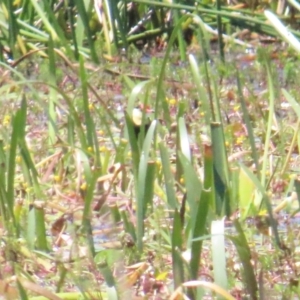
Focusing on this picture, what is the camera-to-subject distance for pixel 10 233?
2.11m

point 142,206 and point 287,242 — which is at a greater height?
point 142,206

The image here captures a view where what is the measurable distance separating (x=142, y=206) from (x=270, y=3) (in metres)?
3.64

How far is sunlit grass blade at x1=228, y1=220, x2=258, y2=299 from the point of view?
5.47 ft

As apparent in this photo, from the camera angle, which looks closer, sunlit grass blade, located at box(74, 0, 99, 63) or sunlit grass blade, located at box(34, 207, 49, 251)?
sunlit grass blade, located at box(34, 207, 49, 251)

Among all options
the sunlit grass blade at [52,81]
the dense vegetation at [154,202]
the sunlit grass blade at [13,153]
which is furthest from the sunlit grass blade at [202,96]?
the sunlit grass blade at [52,81]

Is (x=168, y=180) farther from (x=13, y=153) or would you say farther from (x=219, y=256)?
(x=219, y=256)

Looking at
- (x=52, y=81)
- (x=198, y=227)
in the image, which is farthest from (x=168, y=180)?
(x=52, y=81)

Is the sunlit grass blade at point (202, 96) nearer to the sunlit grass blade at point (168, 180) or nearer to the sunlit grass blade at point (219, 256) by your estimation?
the sunlit grass blade at point (168, 180)

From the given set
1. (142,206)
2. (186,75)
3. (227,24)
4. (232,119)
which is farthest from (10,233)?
(227,24)

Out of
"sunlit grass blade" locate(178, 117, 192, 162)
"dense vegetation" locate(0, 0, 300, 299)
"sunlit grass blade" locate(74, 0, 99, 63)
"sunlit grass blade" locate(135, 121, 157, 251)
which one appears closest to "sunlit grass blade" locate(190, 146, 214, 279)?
"dense vegetation" locate(0, 0, 300, 299)

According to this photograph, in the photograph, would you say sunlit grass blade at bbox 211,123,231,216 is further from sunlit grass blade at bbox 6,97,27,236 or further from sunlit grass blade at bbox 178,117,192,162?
sunlit grass blade at bbox 6,97,27,236

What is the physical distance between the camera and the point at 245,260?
5.51 ft

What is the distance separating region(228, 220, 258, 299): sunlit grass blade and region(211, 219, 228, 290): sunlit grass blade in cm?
2

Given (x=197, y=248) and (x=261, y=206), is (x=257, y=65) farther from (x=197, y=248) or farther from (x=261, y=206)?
(x=197, y=248)
